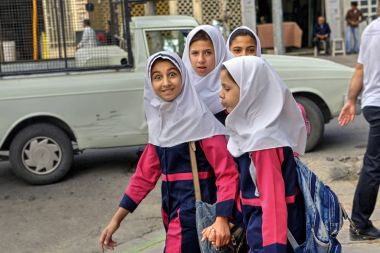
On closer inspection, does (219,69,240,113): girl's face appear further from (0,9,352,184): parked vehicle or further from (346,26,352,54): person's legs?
(346,26,352,54): person's legs

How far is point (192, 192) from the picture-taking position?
284 cm

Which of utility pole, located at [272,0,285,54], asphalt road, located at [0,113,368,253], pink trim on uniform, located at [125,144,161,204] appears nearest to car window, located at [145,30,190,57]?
asphalt road, located at [0,113,368,253]

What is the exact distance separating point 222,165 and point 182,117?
0.29 meters

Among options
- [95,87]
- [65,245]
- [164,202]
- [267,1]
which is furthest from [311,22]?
[164,202]

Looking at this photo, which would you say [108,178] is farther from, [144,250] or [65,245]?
[144,250]

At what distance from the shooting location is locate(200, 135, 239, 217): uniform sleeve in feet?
8.63

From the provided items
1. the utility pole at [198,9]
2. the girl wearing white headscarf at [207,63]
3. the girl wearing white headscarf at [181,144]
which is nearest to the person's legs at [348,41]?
the utility pole at [198,9]

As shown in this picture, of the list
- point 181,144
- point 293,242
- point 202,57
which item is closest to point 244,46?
point 202,57

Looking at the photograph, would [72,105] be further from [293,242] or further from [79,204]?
[293,242]

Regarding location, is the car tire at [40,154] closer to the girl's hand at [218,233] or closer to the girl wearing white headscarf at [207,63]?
the girl wearing white headscarf at [207,63]

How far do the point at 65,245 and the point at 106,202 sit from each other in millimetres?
1110

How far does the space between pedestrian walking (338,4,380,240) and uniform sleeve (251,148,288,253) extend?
2.00 meters

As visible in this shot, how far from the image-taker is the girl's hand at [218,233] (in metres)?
2.54

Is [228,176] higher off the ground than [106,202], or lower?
higher
